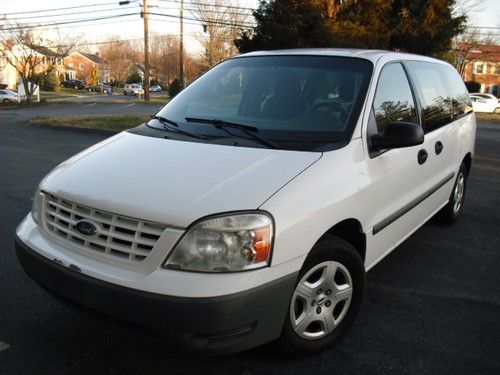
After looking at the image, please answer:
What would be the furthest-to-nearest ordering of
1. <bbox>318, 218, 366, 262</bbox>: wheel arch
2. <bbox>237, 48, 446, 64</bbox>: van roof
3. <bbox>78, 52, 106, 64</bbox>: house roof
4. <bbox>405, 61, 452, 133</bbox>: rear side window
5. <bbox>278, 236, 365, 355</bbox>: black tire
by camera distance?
<bbox>78, 52, 106, 64</bbox>: house roof → <bbox>405, 61, 452, 133</bbox>: rear side window → <bbox>237, 48, 446, 64</bbox>: van roof → <bbox>318, 218, 366, 262</bbox>: wheel arch → <bbox>278, 236, 365, 355</bbox>: black tire

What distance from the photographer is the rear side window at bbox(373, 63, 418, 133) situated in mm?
3380

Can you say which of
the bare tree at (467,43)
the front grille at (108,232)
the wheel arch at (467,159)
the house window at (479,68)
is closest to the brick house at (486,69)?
the house window at (479,68)

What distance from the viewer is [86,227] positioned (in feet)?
8.09

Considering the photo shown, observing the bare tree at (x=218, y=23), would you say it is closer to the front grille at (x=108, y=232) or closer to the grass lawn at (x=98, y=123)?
the grass lawn at (x=98, y=123)

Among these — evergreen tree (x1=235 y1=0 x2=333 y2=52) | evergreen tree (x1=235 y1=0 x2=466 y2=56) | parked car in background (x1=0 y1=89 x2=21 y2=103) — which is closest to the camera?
evergreen tree (x1=235 y1=0 x2=333 y2=52)

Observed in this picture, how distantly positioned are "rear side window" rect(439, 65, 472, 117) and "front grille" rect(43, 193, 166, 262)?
12.2 feet

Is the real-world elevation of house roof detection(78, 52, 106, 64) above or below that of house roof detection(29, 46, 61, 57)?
below

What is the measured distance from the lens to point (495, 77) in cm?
6881

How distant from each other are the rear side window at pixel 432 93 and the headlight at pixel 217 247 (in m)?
2.36

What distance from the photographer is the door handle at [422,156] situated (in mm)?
3762

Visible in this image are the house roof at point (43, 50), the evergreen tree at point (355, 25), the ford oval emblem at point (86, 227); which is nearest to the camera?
the ford oval emblem at point (86, 227)

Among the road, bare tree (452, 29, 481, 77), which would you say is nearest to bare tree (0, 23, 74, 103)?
the road

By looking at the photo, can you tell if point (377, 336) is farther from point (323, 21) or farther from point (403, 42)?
point (403, 42)

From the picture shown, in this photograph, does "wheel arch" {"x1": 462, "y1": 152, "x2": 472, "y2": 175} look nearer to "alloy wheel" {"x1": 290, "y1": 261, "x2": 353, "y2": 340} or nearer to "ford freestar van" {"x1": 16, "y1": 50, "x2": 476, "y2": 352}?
"ford freestar van" {"x1": 16, "y1": 50, "x2": 476, "y2": 352}
